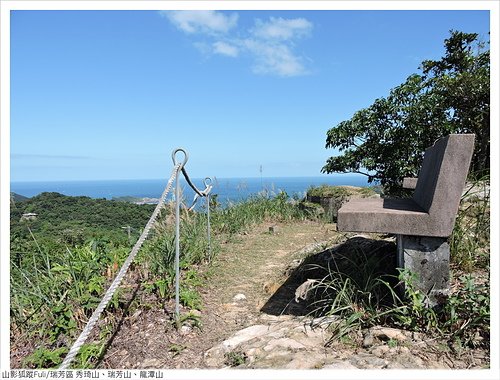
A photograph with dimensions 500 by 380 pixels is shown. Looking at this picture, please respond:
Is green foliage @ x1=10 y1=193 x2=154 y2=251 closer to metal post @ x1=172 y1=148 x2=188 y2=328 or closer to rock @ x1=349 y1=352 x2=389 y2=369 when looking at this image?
metal post @ x1=172 y1=148 x2=188 y2=328

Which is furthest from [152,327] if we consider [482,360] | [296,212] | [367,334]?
[296,212]

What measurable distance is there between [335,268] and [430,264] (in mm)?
1203

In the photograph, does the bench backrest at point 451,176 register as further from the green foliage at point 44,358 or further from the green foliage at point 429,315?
the green foliage at point 44,358

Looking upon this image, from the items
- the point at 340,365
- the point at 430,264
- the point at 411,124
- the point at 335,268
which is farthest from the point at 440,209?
the point at 411,124

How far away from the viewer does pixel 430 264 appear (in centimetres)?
238

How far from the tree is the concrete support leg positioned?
5.26m

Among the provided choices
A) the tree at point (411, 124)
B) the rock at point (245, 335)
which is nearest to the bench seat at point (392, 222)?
the rock at point (245, 335)

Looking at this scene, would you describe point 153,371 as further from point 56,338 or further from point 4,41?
point 4,41

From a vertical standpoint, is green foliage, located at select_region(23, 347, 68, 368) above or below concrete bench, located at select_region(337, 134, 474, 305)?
below

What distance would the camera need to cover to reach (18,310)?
291 centimetres

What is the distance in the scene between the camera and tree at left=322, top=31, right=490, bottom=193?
7.09m

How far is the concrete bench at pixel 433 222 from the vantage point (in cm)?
217

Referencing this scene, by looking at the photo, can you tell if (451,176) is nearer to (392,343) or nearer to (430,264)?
(430,264)

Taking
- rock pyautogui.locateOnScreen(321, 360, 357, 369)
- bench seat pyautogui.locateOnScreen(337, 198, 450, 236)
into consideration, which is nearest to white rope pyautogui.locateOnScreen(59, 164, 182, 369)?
rock pyautogui.locateOnScreen(321, 360, 357, 369)
